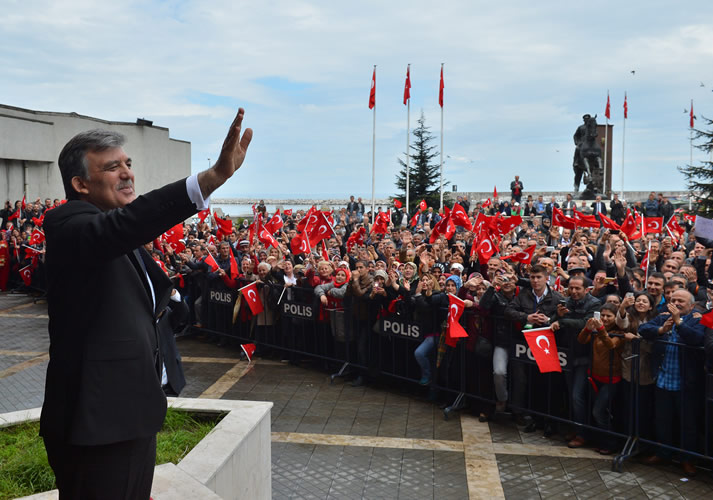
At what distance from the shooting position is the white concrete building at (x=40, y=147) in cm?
3005

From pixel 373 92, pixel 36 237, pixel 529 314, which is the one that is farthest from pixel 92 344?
pixel 373 92

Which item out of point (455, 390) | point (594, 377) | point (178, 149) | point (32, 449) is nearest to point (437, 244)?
point (455, 390)

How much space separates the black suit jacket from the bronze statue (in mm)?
32480

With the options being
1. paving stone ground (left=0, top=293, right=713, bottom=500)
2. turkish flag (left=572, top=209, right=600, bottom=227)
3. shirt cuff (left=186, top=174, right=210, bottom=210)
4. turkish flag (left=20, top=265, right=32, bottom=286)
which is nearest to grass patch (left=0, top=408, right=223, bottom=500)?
paving stone ground (left=0, top=293, right=713, bottom=500)

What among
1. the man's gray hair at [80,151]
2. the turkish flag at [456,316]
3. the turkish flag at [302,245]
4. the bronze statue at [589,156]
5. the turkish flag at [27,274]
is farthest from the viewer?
the bronze statue at [589,156]

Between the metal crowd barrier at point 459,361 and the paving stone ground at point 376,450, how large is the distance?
28 centimetres

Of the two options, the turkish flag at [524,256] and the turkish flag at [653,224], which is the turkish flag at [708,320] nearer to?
the turkish flag at [524,256]

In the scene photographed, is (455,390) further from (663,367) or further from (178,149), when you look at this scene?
(178,149)

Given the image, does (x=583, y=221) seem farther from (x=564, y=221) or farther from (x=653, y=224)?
(x=653, y=224)

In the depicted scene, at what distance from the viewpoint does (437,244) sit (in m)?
13.3

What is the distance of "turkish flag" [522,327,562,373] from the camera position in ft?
24.3

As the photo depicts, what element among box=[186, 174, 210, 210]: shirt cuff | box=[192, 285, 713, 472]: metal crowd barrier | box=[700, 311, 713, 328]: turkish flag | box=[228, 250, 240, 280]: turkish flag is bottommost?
box=[192, 285, 713, 472]: metal crowd barrier

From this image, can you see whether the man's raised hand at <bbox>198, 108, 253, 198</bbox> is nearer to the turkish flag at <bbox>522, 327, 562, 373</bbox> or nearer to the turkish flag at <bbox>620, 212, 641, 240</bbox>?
the turkish flag at <bbox>522, 327, 562, 373</bbox>

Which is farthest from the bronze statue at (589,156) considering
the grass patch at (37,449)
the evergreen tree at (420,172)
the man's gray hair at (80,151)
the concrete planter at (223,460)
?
the man's gray hair at (80,151)
